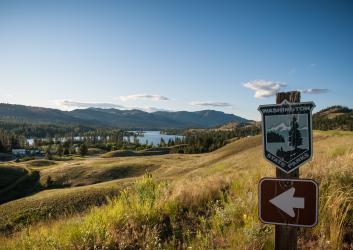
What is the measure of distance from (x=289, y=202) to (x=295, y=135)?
79 cm

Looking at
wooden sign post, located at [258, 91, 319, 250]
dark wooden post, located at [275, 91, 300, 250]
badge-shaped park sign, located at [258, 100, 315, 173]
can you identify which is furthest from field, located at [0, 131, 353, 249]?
badge-shaped park sign, located at [258, 100, 315, 173]

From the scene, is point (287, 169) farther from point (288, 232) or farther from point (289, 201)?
point (288, 232)

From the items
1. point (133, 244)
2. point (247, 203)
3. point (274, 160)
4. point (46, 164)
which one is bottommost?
point (46, 164)

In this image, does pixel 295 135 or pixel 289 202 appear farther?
pixel 295 135

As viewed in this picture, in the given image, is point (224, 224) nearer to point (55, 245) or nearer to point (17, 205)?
point (55, 245)

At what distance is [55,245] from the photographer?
6.21m

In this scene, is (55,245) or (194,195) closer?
(55,245)

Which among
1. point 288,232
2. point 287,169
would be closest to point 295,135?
point 287,169

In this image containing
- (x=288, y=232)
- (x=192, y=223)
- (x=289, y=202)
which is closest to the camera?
(x=289, y=202)

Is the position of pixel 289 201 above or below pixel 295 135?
below

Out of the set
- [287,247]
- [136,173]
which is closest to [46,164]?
[136,173]

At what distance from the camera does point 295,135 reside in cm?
425

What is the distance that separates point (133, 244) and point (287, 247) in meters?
3.23

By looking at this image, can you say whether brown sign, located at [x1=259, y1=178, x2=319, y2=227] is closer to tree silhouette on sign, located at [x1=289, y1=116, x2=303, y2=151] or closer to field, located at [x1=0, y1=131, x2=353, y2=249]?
tree silhouette on sign, located at [x1=289, y1=116, x2=303, y2=151]
